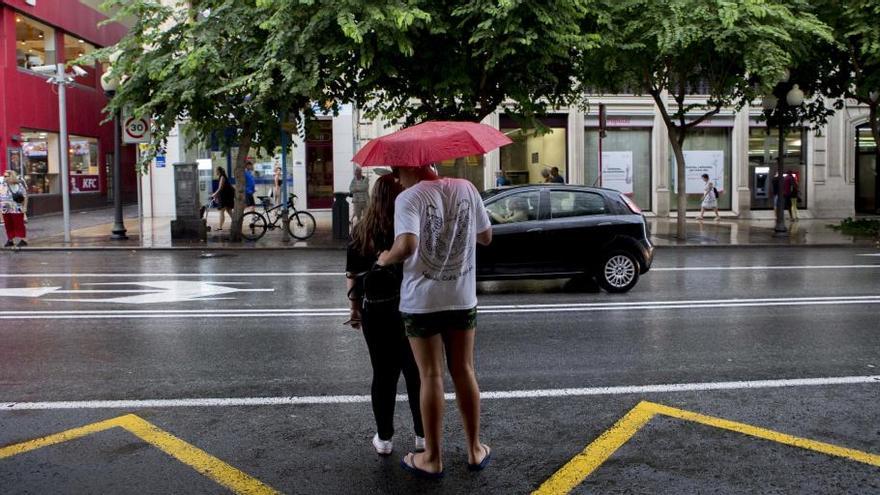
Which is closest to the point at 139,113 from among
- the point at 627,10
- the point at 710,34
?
the point at 627,10

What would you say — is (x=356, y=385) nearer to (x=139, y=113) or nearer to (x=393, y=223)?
(x=393, y=223)

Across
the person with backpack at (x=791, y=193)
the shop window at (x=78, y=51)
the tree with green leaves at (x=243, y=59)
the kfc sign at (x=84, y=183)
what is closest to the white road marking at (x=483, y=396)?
the tree with green leaves at (x=243, y=59)

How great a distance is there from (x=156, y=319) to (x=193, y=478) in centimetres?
513

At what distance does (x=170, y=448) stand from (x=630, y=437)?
278 centimetres

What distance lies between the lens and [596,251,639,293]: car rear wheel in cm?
1116

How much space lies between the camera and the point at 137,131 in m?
19.7

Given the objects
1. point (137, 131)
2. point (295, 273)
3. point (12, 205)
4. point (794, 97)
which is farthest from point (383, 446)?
point (794, 97)

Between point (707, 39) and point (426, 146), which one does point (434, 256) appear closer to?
point (426, 146)

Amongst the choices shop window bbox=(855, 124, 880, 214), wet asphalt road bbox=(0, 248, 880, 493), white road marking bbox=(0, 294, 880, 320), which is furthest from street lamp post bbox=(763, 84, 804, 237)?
white road marking bbox=(0, 294, 880, 320)

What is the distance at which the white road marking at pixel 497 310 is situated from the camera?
9430 millimetres

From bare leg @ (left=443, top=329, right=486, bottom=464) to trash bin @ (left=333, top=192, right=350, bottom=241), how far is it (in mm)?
15516

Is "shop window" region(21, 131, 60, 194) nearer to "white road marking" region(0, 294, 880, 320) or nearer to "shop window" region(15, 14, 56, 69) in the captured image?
"shop window" region(15, 14, 56, 69)

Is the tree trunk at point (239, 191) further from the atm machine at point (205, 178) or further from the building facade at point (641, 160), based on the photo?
the atm machine at point (205, 178)

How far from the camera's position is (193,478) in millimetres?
4438
